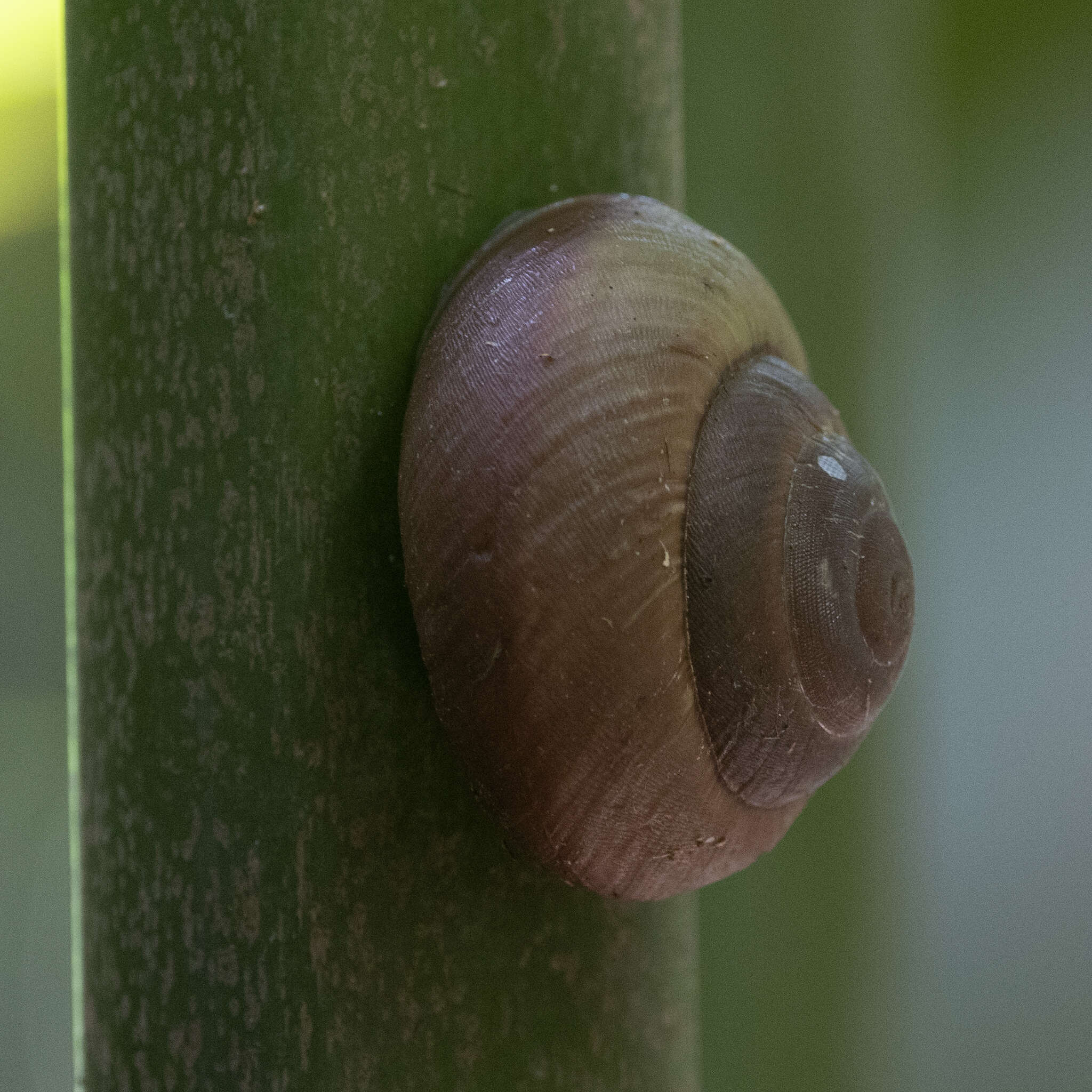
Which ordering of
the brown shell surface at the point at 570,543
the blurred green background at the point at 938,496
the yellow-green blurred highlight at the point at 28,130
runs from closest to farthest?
1. the brown shell surface at the point at 570,543
2. the yellow-green blurred highlight at the point at 28,130
3. the blurred green background at the point at 938,496

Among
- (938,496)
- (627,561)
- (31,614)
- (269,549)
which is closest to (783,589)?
(627,561)

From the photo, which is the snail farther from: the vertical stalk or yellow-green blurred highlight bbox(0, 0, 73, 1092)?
yellow-green blurred highlight bbox(0, 0, 73, 1092)

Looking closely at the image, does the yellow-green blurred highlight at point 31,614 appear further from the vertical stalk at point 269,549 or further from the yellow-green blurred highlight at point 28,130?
the vertical stalk at point 269,549

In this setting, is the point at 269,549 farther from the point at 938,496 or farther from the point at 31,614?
the point at 938,496

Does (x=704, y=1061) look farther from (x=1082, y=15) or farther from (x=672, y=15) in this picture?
(x=1082, y=15)

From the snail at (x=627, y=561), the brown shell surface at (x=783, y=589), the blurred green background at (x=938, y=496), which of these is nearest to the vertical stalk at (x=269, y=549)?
the snail at (x=627, y=561)

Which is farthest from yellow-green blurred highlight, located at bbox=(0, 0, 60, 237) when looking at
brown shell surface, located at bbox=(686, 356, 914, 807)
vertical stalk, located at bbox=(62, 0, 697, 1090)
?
brown shell surface, located at bbox=(686, 356, 914, 807)

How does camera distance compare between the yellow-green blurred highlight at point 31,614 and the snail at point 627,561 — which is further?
the yellow-green blurred highlight at point 31,614
